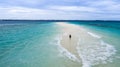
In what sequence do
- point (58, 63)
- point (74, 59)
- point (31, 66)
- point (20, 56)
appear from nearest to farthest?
point (31, 66) → point (58, 63) → point (74, 59) → point (20, 56)

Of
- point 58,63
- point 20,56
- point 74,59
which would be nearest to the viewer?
point 58,63

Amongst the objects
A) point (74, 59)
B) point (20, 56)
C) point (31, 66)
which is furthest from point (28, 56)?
point (74, 59)

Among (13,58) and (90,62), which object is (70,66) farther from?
(13,58)

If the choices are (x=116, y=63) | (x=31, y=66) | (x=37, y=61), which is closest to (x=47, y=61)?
(x=37, y=61)

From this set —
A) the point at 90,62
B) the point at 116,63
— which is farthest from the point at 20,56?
the point at 116,63

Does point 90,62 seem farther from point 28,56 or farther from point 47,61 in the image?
point 28,56

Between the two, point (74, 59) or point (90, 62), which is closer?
point (90, 62)

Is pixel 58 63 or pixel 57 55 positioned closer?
pixel 58 63

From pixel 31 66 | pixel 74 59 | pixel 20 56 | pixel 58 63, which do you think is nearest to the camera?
pixel 31 66

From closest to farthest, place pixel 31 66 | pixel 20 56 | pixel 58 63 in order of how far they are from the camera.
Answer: pixel 31 66, pixel 58 63, pixel 20 56
